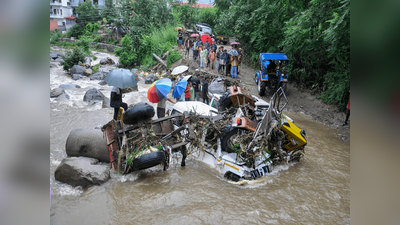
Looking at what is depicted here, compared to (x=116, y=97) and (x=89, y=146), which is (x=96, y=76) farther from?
(x=89, y=146)

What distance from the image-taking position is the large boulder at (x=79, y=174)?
6312mm

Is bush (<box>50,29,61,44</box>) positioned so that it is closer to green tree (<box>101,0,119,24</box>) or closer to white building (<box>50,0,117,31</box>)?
white building (<box>50,0,117,31</box>)

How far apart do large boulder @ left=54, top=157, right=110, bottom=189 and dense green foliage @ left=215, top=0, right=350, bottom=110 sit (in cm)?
854

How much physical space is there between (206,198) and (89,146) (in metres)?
3.78

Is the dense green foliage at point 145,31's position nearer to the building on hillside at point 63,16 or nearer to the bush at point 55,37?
the bush at point 55,37

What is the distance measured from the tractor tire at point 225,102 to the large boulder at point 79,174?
4.21 meters

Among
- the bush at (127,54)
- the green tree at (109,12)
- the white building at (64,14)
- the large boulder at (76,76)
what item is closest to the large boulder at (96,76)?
the large boulder at (76,76)

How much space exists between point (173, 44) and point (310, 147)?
2001 cm

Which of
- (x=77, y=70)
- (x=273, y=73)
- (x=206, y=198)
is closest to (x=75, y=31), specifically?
(x=77, y=70)

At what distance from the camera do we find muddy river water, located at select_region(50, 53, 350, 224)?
18.0 feet

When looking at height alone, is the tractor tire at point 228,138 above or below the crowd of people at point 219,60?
below
